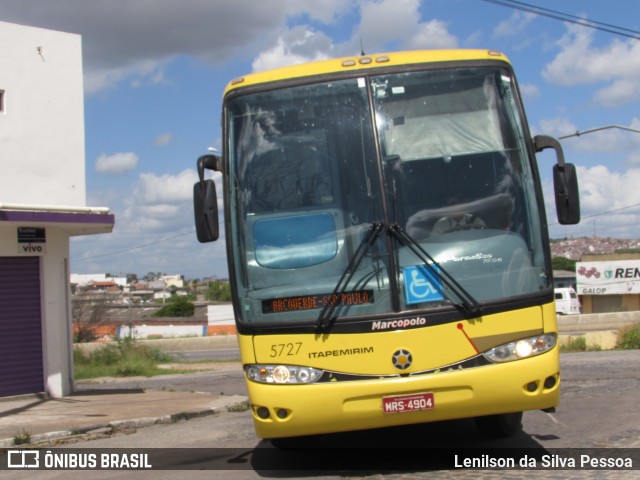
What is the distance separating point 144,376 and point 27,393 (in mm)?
10013

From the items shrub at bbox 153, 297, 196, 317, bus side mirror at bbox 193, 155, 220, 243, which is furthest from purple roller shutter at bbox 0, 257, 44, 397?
shrub at bbox 153, 297, 196, 317

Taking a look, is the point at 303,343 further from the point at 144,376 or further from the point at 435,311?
the point at 144,376

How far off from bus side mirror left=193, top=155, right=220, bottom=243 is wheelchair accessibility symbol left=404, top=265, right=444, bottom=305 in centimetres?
175

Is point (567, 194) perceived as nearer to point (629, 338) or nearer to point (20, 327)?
point (20, 327)

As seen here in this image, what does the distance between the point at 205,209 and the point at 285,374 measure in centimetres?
164

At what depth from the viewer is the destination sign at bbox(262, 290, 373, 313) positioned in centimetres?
643

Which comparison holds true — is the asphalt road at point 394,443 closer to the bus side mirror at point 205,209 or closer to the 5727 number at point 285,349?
the 5727 number at point 285,349

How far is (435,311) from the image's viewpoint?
634cm

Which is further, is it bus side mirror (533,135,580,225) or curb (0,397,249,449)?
curb (0,397,249,449)

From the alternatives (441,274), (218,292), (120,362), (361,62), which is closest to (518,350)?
(441,274)

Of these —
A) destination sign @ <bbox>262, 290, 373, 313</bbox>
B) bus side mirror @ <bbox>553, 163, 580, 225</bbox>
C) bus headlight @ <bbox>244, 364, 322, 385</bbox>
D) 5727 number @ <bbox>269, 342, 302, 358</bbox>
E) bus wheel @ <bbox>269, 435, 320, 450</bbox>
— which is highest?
bus side mirror @ <bbox>553, 163, 580, 225</bbox>

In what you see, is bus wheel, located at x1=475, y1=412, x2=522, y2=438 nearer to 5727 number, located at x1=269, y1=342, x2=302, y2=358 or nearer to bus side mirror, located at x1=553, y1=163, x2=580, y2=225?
bus side mirror, located at x1=553, y1=163, x2=580, y2=225

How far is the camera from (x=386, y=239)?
6516mm

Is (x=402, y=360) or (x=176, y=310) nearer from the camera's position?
(x=402, y=360)
